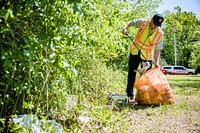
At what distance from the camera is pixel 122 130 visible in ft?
10.9

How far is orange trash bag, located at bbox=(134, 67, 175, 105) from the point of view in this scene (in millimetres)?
4793

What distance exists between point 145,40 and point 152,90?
1.06 m

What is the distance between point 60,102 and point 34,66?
965 mm

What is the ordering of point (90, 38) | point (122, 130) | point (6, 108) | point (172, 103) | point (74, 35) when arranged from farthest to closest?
point (172, 103)
point (122, 130)
point (90, 38)
point (6, 108)
point (74, 35)

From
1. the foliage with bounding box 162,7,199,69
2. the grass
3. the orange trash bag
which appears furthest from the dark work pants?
the foliage with bounding box 162,7,199,69

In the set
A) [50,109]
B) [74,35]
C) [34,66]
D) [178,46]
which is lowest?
[50,109]

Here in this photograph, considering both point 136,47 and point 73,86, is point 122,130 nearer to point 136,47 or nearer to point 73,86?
point 73,86

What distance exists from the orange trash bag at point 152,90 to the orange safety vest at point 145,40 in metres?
0.55

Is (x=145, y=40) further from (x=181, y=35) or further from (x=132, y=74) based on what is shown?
(x=181, y=35)

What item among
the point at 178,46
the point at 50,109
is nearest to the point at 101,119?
the point at 50,109

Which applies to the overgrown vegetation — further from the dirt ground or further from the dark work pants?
the dark work pants

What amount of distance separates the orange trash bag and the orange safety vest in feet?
1.80

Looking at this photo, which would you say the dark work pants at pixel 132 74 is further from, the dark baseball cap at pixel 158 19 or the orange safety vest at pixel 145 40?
the dark baseball cap at pixel 158 19

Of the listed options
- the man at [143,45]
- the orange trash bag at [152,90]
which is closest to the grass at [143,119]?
the orange trash bag at [152,90]
